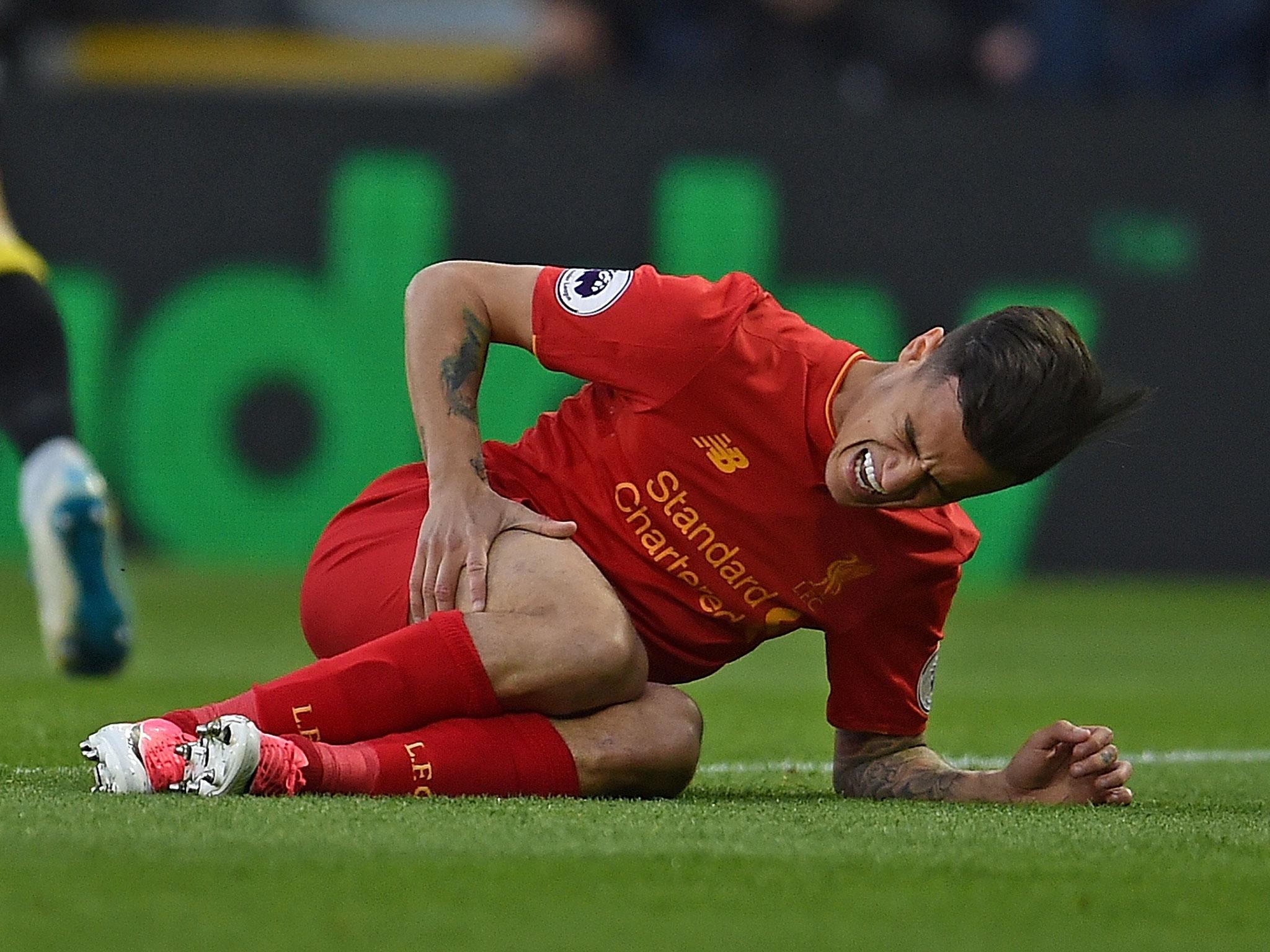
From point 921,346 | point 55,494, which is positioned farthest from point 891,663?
point 55,494

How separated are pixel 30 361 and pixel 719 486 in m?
1.93

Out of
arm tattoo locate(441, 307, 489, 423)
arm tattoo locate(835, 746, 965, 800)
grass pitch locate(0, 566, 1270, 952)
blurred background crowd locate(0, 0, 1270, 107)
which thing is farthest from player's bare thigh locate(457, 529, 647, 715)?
blurred background crowd locate(0, 0, 1270, 107)

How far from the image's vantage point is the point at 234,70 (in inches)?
462

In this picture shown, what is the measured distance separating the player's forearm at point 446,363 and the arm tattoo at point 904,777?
80 cm

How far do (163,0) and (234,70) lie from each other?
739mm

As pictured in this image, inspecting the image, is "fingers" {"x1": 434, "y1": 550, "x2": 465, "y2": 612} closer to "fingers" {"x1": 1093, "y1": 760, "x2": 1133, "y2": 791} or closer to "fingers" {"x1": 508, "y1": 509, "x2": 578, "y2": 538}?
"fingers" {"x1": 508, "y1": 509, "x2": 578, "y2": 538}

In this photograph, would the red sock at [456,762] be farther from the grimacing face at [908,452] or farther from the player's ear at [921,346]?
the player's ear at [921,346]

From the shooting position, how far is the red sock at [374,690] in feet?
10.3

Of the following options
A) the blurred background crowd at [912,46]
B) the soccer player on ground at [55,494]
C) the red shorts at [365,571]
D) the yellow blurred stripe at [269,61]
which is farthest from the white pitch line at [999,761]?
the yellow blurred stripe at [269,61]

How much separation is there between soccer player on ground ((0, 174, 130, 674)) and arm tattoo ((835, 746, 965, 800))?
62.3 inches

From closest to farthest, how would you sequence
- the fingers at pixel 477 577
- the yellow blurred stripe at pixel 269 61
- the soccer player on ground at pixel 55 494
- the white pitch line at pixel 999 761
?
the fingers at pixel 477 577 → the white pitch line at pixel 999 761 → the soccer player on ground at pixel 55 494 → the yellow blurred stripe at pixel 269 61

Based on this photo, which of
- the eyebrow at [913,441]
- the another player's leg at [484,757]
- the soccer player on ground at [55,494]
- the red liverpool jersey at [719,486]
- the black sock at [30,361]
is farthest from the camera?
the black sock at [30,361]

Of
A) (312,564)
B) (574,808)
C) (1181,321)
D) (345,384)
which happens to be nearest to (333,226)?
(345,384)

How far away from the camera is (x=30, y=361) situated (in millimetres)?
4660
